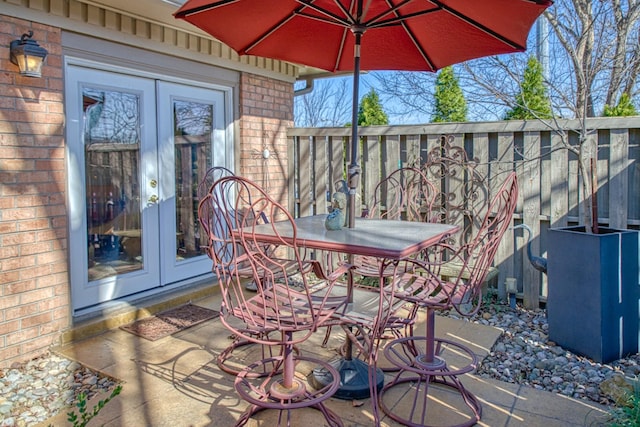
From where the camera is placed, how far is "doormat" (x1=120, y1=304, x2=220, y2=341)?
3.60m

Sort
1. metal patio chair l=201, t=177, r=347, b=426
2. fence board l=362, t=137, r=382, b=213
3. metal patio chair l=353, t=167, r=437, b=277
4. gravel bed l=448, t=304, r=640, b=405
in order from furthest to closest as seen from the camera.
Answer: fence board l=362, t=137, r=382, b=213, metal patio chair l=353, t=167, r=437, b=277, gravel bed l=448, t=304, r=640, b=405, metal patio chair l=201, t=177, r=347, b=426

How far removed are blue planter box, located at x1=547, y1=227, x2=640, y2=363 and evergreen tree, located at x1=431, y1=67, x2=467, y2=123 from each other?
6785mm

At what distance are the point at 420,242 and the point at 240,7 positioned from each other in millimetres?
1751

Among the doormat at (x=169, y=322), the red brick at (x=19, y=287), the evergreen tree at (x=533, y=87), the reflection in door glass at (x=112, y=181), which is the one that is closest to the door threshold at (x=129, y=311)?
the doormat at (x=169, y=322)

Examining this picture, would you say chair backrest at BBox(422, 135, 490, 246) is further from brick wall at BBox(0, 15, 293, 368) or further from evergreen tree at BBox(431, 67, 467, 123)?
evergreen tree at BBox(431, 67, 467, 123)

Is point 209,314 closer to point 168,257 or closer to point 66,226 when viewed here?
point 168,257

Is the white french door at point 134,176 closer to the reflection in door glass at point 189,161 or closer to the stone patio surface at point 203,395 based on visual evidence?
the reflection in door glass at point 189,161

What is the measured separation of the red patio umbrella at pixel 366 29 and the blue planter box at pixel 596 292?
4.54 feet

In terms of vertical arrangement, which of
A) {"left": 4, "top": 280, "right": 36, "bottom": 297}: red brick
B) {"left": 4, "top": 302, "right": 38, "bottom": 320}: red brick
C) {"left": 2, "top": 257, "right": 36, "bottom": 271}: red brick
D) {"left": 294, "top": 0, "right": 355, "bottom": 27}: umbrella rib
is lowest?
{"left": 4, "top": 302, "right": 38, "bottom": 320}: red brick

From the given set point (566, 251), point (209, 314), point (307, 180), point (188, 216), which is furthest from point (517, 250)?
point (188, 216)

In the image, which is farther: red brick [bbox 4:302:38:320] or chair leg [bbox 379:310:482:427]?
red brick [bbox 4:302:38:320]

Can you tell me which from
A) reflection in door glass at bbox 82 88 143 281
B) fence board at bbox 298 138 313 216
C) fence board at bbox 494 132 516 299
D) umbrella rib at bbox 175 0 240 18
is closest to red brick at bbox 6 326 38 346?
reflection in door glass at bbox 82 88 143 281

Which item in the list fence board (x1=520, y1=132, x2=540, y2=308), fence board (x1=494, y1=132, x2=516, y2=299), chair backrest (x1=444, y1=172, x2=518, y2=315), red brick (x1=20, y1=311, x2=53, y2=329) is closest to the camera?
chair backrest (x1=444, y1=172, x2=518, y2=315)

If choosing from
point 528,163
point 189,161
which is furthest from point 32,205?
point 528,163
